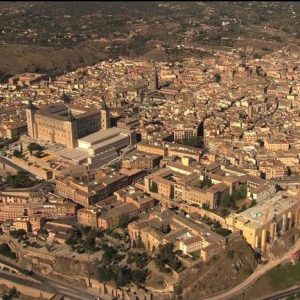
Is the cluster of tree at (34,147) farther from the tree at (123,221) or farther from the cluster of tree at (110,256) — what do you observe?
the cluster of tree at (110,256)

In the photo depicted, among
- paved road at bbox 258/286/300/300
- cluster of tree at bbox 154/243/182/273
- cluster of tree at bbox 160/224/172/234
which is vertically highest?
cluster of tree at bbox 160/224/172/234

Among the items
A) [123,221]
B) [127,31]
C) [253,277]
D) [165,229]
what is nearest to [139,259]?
[165,229]

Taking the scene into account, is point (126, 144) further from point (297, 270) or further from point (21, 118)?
point (297, 270)

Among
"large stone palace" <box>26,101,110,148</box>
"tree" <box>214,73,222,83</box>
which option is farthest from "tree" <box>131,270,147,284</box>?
"tree" <box>214,73,222,83</box>

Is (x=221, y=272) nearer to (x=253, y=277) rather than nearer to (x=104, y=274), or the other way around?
(x=253, y=277)

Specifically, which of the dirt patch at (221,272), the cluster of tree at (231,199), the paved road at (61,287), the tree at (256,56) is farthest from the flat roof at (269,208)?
the tree at (256,56)

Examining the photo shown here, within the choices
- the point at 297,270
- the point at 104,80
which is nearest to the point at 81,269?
the point at 297,270

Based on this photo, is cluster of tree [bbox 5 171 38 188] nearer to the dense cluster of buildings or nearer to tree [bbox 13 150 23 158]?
the dense cluster of buildings
